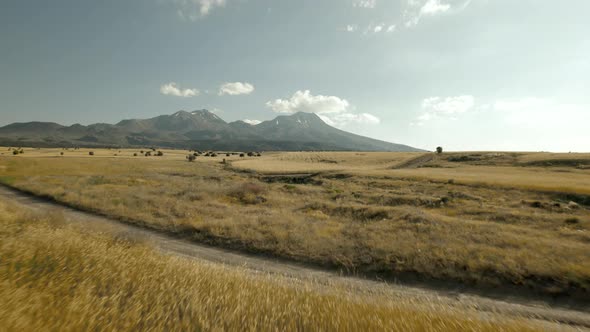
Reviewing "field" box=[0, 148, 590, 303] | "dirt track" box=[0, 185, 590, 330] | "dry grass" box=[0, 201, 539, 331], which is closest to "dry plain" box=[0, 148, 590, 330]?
"field" box=[0, 148, 590, 303]

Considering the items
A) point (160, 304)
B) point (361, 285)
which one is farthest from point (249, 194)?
point (160, 304)

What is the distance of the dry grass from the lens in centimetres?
274

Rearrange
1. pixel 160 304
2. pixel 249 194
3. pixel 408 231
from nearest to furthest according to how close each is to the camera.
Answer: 1. pixel 160 304
2. pixel 408 231
3. pixel 249 194

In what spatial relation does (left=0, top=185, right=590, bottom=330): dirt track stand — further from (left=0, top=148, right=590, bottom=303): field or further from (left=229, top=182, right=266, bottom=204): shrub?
(left=229, top=182, right=266, bottom=204): shrub

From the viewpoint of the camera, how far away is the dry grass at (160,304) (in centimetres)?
274

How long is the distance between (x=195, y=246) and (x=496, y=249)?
47.5ft

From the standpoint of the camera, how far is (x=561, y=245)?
1259 cm

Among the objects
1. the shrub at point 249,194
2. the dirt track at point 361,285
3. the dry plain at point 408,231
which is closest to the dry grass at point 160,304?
the dirt track at point 361,285

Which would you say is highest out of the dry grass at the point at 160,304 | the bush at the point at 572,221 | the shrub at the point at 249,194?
the dry grass at the point at 160,304

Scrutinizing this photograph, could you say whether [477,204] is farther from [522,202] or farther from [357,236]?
[357,236]

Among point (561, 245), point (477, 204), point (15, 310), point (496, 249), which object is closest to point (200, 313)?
point (15, 310)

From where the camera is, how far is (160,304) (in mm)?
3096

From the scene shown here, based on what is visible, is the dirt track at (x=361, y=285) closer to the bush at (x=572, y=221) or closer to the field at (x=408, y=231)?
the field at (x=408, y=231)

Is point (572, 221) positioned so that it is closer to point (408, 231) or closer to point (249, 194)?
point (408, 231)
